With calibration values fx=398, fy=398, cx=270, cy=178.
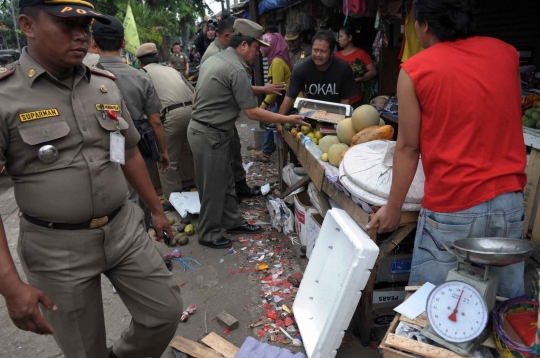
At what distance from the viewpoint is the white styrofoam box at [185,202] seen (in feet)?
17.3

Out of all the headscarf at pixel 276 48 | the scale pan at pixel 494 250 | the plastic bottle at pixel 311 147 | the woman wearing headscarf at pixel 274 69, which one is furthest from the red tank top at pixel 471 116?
the headscarf at pixel 276 48

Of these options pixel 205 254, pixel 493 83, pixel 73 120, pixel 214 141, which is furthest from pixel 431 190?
A: pixel 205 254

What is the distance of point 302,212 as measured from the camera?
12.9 feet

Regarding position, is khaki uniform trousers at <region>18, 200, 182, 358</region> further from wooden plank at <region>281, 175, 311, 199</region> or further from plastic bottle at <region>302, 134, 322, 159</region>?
wooden plank at <region>281, 175, 311, 199</region>

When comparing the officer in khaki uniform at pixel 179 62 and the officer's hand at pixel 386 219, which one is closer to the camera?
the officer's hand at pixel 386 219

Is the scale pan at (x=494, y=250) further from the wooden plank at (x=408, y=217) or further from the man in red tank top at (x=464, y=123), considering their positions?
the wooden plank at (x=408, y=217)

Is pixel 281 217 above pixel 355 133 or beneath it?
beneath

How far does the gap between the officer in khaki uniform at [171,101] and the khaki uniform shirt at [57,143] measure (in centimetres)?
338

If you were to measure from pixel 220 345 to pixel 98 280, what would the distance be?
3.95ft

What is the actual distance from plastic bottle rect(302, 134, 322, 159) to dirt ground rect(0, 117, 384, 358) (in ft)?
3.49

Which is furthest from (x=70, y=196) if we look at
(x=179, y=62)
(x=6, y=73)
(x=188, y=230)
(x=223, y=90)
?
(x=179, y=62)

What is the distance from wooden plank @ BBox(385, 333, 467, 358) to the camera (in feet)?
6.15

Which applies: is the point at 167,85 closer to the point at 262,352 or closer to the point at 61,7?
the point at 61,7

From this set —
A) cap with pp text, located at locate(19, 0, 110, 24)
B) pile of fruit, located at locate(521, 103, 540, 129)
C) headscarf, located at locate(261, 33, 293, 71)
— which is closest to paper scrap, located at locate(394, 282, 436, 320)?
cap with pp text, located at locate(19, 0, 110, 24)
